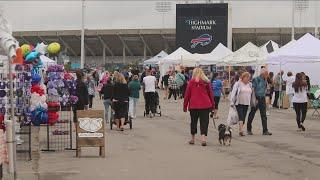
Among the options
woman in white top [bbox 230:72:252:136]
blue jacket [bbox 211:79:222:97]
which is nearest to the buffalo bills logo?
blue jacket [bbox 211:79:222:97]

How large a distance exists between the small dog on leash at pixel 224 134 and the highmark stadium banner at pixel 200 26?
45.9 meters

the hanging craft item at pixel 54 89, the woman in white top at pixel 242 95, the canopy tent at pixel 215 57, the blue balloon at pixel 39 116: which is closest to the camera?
the blue balloon at pixel 39 116

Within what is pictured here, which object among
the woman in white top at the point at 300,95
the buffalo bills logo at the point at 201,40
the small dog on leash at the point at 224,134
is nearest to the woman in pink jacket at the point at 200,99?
the small dog on leash at the point at 224,134

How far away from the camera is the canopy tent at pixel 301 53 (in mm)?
26500

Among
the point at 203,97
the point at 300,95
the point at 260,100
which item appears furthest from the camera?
the point at 300,95

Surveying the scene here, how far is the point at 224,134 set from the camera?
1505 centimetres

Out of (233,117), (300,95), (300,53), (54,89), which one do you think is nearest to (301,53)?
(300,53)

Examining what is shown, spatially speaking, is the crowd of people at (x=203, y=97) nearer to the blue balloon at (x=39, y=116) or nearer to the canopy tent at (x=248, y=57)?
the blue balloon at (x=39, y=116)

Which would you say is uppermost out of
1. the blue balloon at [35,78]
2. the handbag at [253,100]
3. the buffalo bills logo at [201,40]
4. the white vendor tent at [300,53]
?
the buffalo bills logo at [201,40]

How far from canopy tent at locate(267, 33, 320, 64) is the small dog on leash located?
483 inches

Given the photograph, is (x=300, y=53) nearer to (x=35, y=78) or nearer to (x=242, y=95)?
(x=242, y=95)

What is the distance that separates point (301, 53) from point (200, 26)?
35780 mm

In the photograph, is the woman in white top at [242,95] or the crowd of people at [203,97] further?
the woman in white top at [242,95]

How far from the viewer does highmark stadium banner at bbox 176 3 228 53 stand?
61.5m
